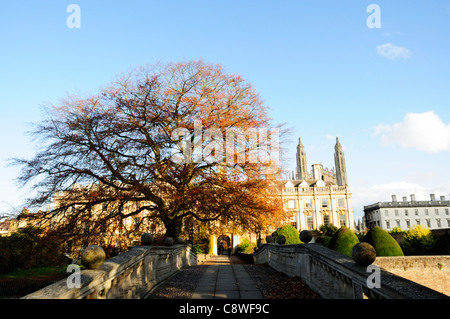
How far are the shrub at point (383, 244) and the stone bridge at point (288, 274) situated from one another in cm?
748

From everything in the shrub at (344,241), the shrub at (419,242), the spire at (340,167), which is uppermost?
the spire at (340,167)

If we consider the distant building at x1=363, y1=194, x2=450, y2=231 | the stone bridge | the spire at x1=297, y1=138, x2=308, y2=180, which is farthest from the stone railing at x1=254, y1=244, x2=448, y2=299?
the distant building at x1=363, y1=194, x2=450, y2=231

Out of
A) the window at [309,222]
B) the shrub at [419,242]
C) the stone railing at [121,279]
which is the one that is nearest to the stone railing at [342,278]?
the stone railing at [121,279]

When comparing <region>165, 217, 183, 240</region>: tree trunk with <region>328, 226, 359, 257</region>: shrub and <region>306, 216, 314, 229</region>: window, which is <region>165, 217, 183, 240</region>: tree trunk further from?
<region>306, 216, 314, 229</region>: window

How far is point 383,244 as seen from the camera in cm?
1542

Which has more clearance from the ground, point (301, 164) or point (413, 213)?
point (301, 164)

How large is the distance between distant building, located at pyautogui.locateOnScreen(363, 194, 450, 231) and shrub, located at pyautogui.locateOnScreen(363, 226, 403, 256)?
72.6 meters

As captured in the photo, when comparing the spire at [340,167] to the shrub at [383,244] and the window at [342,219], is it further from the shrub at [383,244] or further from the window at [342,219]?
the shrub at [383,244]

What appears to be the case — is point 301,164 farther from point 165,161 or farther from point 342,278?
point 342,278

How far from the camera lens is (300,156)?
87.6 metres

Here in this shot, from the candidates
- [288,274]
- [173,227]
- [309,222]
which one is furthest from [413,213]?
[288,274]

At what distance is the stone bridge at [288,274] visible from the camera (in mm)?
4039

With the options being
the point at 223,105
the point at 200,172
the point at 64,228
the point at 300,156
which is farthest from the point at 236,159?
the point at 300,156

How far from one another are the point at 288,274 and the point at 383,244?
793cm
